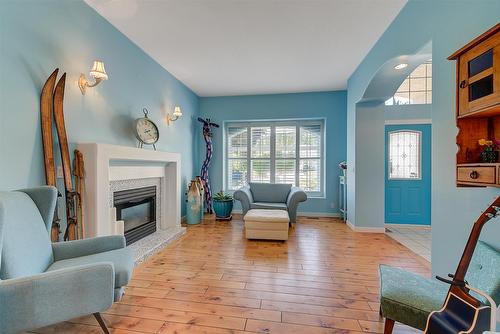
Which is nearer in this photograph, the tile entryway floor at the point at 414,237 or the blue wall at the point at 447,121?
the blue wall at the point at 447,121

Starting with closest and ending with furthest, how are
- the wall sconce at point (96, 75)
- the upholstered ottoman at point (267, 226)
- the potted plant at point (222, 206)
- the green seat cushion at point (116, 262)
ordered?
the green seat cushion at point (116, 262)
the wall sconce at point (96, 75)
the upholstered ottoman at point (267, 226)
the potted plant at point (222, 206)

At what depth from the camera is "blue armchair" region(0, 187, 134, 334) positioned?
1.18m

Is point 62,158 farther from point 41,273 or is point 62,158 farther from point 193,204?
point 193,204

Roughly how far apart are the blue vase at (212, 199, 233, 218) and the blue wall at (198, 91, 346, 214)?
82 cm

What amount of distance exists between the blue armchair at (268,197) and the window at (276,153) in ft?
2.33

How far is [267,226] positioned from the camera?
11.3ft

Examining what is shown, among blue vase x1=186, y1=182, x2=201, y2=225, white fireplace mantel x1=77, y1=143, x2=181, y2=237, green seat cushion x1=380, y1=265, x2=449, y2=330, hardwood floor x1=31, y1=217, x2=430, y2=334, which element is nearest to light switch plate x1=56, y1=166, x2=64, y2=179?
white fireplace mantel x1=77, y1=143, x2=181, y2=237

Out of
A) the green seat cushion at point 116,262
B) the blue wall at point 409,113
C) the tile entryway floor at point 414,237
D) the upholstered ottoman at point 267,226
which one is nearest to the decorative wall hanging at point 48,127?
the green seat cushion at point 116,262

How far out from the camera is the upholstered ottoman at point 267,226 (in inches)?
135

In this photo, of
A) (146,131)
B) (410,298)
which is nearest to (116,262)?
(410,298)

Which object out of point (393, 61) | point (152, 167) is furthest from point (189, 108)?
point (393, 61)

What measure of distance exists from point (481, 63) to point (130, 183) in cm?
349

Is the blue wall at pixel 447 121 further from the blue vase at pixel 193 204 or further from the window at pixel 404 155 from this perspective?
the blue vase at pixel 193 204

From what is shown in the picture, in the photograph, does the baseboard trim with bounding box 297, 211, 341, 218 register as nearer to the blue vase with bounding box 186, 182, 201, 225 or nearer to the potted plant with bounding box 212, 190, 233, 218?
the potted plant with bounding box 212, 190, 233, 218
